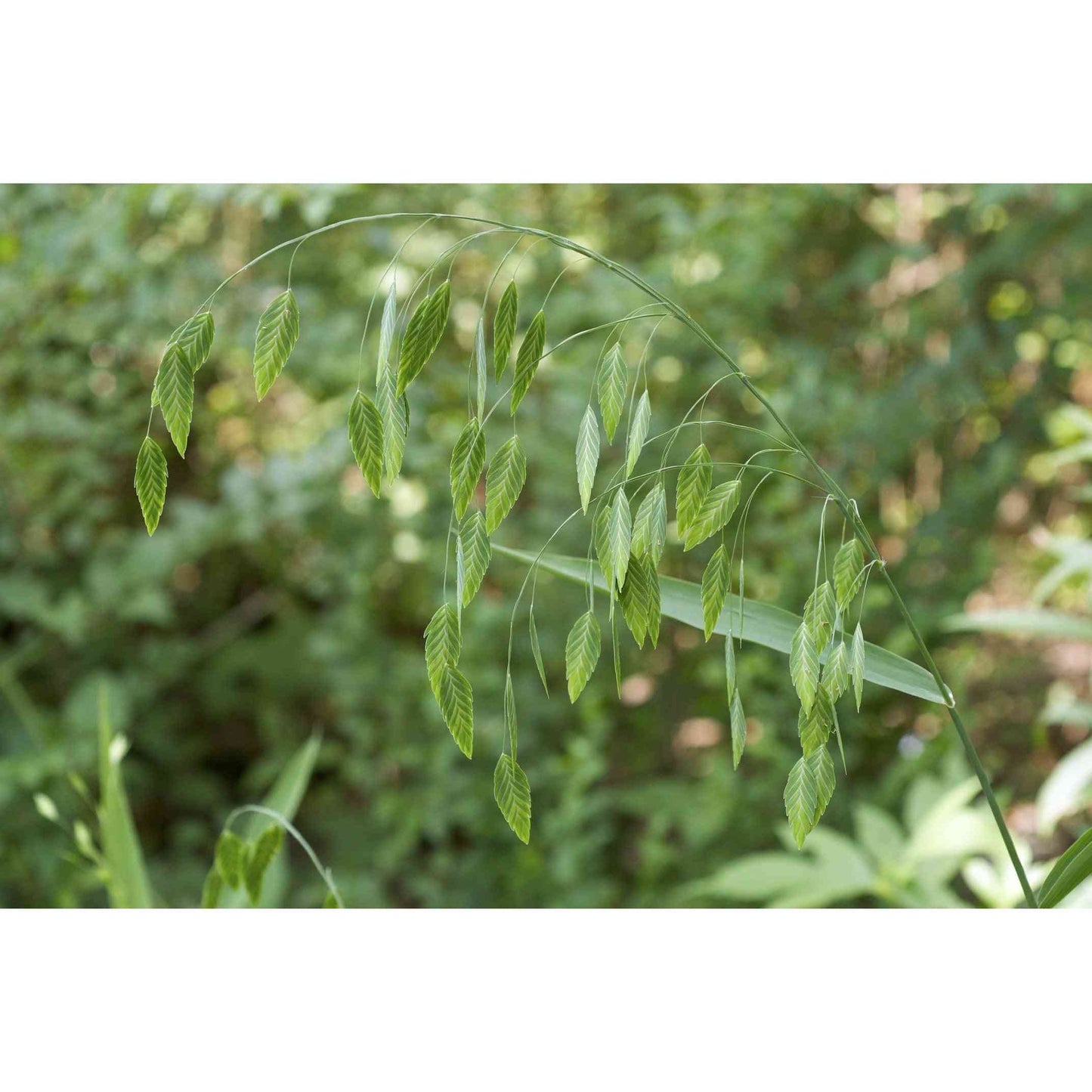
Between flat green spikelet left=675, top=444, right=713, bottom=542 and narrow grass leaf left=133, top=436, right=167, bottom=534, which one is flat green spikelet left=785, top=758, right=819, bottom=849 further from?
narrow grass leaf left=133, top=436, right=167, bottom=534

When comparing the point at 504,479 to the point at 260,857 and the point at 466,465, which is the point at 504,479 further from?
the point at 260,857

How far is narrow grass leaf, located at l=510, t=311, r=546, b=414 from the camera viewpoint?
1.58ft

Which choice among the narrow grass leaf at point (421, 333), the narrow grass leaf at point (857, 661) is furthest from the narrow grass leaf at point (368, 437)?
the narrow grass leaf at point (857, 661)

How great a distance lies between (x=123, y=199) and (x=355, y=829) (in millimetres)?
1148

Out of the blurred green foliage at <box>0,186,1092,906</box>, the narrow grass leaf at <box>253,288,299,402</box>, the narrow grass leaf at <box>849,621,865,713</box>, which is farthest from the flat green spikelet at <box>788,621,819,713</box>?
the blurred green foliage at <box>0,186,1092,906</box>

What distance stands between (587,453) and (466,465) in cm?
6

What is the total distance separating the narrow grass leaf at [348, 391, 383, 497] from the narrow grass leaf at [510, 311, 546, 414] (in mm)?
63

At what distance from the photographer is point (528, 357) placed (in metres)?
0.49

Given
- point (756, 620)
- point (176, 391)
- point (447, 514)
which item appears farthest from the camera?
point (447, 514)

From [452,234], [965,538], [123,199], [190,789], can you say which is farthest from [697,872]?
[123,199]

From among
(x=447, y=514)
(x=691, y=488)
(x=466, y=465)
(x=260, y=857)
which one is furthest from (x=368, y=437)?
(x=447, y=514)

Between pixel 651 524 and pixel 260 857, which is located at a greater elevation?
pixel 651 524

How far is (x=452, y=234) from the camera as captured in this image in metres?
1.90

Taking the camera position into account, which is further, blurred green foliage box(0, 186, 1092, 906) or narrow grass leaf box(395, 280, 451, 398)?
blurred green foliage box(0, 186, 1092, 906)
